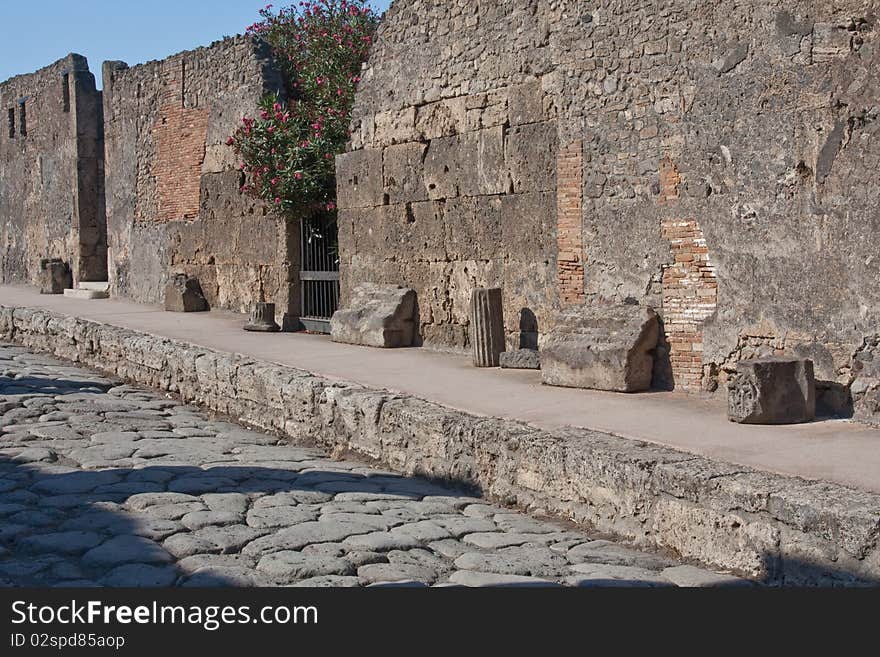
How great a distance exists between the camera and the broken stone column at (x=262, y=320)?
13227 mm

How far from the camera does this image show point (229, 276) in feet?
50.6

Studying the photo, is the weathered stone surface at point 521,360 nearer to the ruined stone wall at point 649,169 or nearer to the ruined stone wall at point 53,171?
the ruined stone wall at point 649,169

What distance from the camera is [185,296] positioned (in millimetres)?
15914

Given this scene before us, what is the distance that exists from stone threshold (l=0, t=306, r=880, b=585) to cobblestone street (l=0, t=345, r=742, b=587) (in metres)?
0.15

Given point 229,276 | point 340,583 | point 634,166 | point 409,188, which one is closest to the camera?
point 340,583

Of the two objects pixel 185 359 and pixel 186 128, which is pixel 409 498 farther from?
pixel 186 128

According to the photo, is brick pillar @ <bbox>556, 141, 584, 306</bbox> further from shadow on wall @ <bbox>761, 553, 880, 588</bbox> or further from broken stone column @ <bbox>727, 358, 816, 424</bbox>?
shadow on wall @ <bbox>761, 553, 880, 588</bbox>

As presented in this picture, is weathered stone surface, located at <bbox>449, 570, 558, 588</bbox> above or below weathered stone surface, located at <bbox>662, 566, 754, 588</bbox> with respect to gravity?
above

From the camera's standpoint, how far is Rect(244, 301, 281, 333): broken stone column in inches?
521

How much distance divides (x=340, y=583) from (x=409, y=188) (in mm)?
7245

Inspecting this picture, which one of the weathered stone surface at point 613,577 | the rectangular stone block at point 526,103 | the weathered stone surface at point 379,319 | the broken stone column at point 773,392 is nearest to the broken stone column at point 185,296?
the weathered stone surface at point 379,319

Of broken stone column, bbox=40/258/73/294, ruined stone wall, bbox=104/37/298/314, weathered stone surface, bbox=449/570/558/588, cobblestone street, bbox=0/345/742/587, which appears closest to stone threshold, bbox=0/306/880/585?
cobblestone street, bbox=0/345/742/587

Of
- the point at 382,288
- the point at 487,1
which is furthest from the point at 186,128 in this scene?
the point at 487,1

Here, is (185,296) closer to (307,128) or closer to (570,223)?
(307,128)
